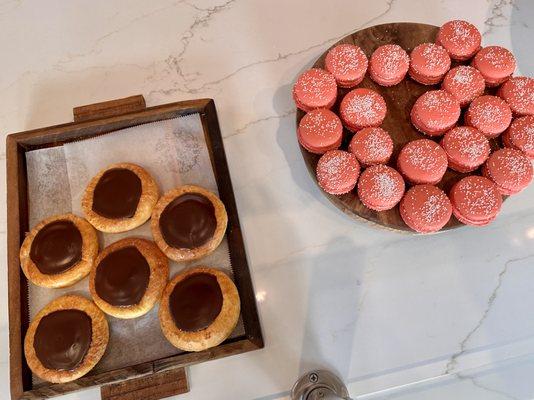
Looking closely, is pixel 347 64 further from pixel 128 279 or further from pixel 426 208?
pixel 128 279

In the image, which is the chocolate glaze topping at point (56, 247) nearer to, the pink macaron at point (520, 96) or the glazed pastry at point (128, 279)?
the glazed pastry at point (128, 279)

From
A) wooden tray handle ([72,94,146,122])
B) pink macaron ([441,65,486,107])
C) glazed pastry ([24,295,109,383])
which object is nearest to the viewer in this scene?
glazed pastry ([24,295,109,383])

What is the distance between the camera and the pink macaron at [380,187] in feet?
3.18

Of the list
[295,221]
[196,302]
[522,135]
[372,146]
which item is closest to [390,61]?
[372,146]

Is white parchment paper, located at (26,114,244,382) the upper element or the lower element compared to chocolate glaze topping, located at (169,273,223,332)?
upper

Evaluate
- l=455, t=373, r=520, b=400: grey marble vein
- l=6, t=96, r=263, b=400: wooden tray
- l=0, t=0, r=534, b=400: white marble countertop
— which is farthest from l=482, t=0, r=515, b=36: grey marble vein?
l=455, t=373, r=520, b=400: grey marble vein

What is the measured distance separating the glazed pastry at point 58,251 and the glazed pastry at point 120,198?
41 millimetres

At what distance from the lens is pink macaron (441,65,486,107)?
3.45ft

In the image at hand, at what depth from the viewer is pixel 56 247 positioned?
104cm

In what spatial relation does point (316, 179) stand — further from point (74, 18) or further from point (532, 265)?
point (74, 18)

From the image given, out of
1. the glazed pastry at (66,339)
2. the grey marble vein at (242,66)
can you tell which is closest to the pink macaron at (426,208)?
the grey marble vein at (242,66)

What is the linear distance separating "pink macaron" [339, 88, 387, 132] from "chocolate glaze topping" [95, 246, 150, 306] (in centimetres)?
61

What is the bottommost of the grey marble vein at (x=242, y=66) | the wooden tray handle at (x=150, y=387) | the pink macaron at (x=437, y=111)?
the wooden tray handle at (x=150, y=387)

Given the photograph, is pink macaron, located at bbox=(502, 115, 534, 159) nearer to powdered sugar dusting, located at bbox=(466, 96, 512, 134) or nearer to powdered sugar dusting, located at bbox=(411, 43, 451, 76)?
powdered sugar dusting, located at bbox=(466, 96, 512, 134)
